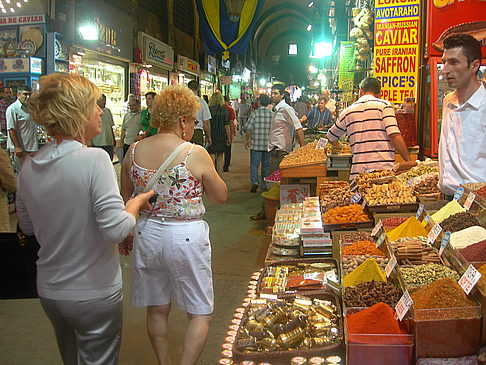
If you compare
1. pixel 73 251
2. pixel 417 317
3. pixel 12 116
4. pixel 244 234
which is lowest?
pixel 244 234

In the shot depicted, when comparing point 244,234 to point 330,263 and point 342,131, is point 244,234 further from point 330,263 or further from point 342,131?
point 330,263

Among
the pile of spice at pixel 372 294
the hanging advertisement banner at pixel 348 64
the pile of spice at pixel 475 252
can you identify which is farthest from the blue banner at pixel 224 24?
the pile of spice at pixel 475 252

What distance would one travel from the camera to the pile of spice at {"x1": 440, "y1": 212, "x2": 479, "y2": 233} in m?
3.08

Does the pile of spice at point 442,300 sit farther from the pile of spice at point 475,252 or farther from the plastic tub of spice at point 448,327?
the pile of spice at point 475,252

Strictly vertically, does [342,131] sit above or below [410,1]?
below

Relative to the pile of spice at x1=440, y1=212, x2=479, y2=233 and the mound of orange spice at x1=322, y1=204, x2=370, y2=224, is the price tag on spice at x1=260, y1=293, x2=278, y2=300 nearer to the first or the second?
the pile of spice at x1=440, y1=212, x2=479, y2=233

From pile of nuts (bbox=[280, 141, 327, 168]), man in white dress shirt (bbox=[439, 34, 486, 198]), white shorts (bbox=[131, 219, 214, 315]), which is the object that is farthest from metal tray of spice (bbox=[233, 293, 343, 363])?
pile of nuts (bbox=[280, 141, 327, 168])

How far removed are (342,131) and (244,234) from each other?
2.25 metres

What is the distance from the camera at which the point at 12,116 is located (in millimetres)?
8641

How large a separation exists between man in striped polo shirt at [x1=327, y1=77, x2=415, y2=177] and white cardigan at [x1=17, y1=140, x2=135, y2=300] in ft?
12.7

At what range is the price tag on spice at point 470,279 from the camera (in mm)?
2262

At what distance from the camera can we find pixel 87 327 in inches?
89.7

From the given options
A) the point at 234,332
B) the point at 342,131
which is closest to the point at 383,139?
the point at 342,131

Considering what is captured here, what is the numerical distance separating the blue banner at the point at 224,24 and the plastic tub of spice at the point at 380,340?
32.3ft
